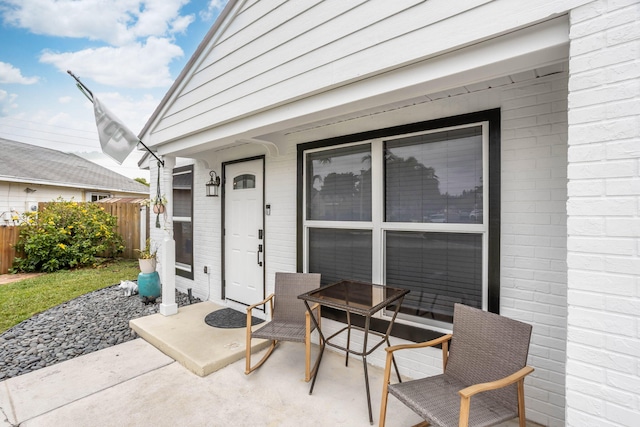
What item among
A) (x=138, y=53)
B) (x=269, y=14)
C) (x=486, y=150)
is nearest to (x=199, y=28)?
(x=138, y=53)

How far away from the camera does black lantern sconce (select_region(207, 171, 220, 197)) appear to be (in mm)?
4543

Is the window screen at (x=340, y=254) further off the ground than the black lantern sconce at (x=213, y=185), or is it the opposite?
the black lantern sconce at (x=213, y=185)

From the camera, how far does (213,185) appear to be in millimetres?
4547

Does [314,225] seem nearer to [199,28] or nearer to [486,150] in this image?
[486,150]

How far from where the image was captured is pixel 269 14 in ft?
8.09

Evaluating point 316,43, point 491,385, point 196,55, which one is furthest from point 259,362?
point 196,55

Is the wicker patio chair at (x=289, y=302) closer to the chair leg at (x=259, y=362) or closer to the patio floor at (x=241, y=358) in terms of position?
the chair leg at (x=259, y=362)

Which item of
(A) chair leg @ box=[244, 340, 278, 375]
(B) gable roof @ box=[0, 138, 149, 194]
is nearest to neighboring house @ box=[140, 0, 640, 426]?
(A) chair leg @ box=[244, 340, 278, 375]

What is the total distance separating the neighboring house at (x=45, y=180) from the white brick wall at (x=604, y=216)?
10.4 m

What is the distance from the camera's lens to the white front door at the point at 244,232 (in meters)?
4.04

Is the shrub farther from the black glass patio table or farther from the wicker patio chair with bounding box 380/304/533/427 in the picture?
the wicker patio chair with bounding box 380/304/533/427

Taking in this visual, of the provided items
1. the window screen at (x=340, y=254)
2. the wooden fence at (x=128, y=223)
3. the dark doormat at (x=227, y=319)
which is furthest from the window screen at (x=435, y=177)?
the wooden fence at (x=128, y=223)

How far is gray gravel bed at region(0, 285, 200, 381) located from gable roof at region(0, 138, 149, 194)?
24.1 ft

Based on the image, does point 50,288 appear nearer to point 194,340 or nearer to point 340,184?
point 194,340
